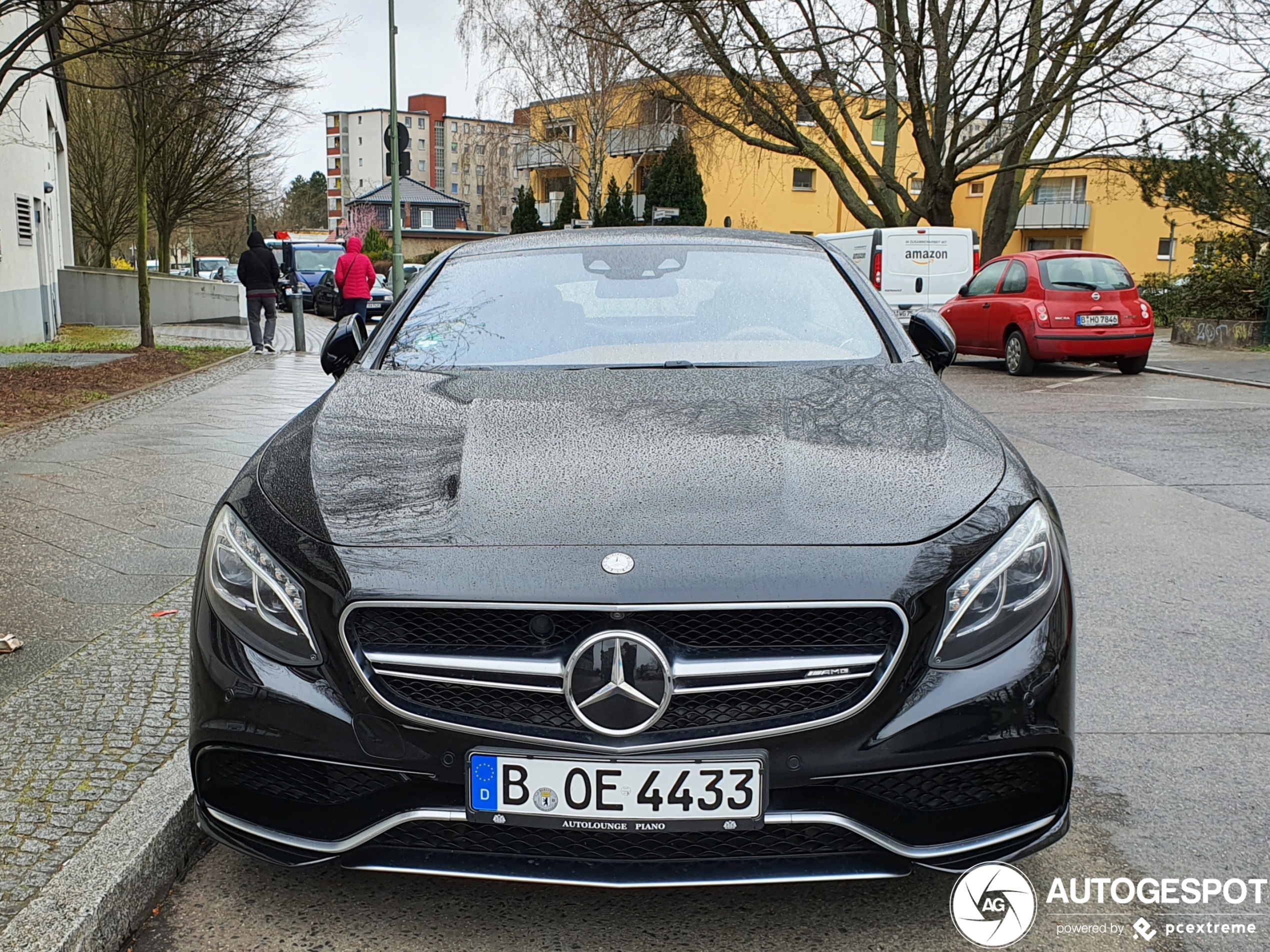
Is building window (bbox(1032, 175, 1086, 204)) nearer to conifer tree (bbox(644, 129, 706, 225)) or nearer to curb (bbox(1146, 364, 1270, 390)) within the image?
conifer tree (bbox(644, 129, 706, 225))

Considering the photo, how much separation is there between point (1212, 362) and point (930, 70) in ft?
28.3

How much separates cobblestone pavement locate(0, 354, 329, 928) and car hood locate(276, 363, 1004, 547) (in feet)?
3.25

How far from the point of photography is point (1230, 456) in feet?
30.9

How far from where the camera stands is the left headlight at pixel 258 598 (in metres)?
2.42

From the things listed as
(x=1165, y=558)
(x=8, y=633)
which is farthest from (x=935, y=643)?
(x=1165, y=558)

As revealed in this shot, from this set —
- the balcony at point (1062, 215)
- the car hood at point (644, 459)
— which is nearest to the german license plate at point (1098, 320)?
the car hood at point (644, 459)

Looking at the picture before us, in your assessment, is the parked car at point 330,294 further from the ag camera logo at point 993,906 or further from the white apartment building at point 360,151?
the white apartment building at point 360,151

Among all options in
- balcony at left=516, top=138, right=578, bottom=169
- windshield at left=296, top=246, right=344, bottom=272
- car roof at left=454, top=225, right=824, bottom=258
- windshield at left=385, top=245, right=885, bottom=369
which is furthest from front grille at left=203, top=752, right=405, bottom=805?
balcony at left=516, top=138, right=578, bottom=169

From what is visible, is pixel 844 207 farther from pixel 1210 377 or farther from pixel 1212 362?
pixel 1210 377

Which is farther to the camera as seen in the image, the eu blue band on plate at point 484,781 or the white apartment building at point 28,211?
the white apartment building at point 28,211

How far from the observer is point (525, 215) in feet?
211

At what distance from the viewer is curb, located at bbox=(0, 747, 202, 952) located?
2.42 meters

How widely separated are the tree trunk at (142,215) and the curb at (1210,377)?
14.7m

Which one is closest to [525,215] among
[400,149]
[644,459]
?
[400,149]
